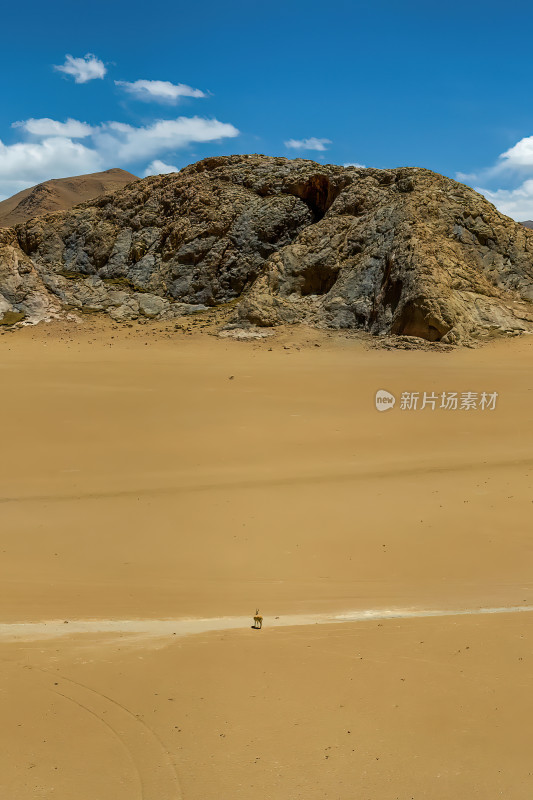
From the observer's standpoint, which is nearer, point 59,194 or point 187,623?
point 187,623

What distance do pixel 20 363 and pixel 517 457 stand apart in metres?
11.9

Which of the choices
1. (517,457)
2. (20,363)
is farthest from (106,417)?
(517,457)

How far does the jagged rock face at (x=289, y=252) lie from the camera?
704 inches

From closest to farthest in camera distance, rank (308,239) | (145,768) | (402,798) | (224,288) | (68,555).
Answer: (402,798) < (145,768) < (68,555) < (308,239) < (224,288)

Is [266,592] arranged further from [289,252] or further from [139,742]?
[289,252]

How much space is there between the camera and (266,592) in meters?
5.80

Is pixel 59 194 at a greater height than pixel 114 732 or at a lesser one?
greater

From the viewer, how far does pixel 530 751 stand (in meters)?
3.22

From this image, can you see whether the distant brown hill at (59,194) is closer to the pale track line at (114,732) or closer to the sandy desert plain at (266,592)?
the sandy desert plain at (266,592)

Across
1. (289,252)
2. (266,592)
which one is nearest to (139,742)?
(266,592)

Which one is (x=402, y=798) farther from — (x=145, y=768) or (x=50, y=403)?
(x=50, y=403)

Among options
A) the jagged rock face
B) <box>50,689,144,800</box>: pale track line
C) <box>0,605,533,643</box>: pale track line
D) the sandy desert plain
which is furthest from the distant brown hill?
<box>50,689,144,800</box>: pale track line

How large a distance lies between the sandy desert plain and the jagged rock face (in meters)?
4.15

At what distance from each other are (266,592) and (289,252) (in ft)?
52.0
